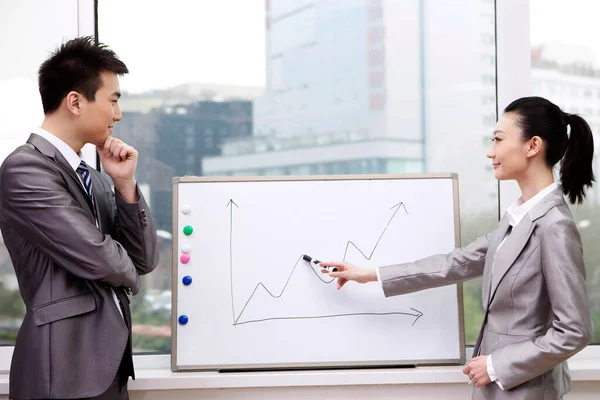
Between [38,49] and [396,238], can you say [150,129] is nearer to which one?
[38,49]

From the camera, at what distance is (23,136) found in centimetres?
223

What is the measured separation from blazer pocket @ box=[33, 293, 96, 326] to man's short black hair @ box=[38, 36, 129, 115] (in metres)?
0.51

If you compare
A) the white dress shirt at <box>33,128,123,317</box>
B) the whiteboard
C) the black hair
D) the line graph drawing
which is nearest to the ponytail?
the black hair

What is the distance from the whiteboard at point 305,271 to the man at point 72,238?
0.38 m

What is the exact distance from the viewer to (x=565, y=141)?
174 cm

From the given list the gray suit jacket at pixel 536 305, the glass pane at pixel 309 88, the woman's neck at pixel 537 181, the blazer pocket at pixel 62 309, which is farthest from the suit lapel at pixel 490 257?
the blazer pocket at pixel 62 309

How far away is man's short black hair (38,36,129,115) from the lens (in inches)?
64.6

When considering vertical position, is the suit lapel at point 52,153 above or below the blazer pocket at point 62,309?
above

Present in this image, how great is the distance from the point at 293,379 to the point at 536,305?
813 millimetres

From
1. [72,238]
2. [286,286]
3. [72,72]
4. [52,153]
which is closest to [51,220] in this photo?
[72,238]

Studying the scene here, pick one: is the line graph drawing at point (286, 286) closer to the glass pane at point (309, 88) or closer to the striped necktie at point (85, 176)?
the glass pane at point (309, 88)

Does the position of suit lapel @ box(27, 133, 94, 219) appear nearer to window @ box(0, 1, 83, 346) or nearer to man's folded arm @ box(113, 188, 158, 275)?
man's folded arm @ box(113, 188, 158, 275)

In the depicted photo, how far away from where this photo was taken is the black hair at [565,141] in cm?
171

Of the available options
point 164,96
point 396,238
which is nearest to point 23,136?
point 164,96
